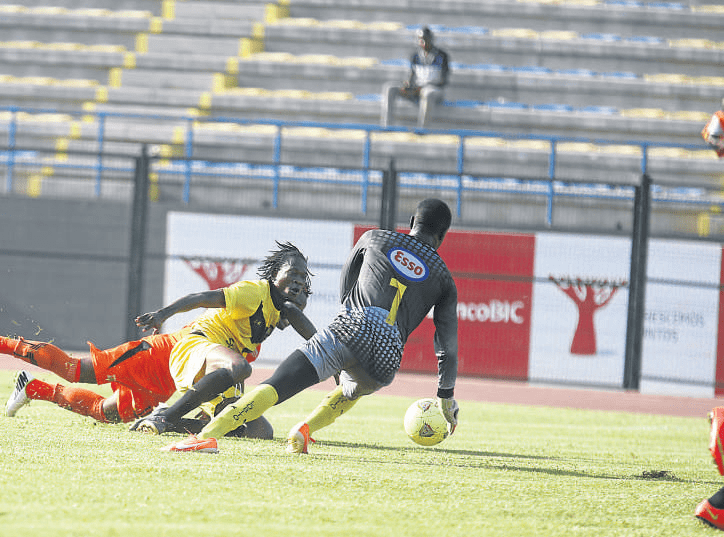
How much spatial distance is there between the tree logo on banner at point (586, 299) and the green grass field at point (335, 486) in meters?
4.82

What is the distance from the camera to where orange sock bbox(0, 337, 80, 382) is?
6.68m

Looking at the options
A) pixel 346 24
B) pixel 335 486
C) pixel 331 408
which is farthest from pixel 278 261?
pixel 346 24

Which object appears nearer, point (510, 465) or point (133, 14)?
point (510, 465)

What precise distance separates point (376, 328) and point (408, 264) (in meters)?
0.43

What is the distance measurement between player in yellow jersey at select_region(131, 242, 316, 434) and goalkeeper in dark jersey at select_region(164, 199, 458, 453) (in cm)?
48

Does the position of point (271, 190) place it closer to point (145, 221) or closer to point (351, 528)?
point (145, 221)

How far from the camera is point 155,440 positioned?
576 cm

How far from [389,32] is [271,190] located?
8.16 meters

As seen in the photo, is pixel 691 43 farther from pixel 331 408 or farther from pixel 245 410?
pixel 245 410

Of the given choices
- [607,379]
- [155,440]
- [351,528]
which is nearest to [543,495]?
[351,528]

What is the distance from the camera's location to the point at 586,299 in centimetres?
1240

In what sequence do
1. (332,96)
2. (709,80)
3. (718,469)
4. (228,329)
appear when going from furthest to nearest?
(709,80) → (332,96) → (228,329) → (718,469)

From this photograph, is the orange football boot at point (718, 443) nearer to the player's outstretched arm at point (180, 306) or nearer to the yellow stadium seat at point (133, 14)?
the player's outstretched arm at point (180, 306)

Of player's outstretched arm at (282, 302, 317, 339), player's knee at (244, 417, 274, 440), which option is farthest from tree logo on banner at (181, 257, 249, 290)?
player's outstretched arm at (282, 302, 317, 339)
